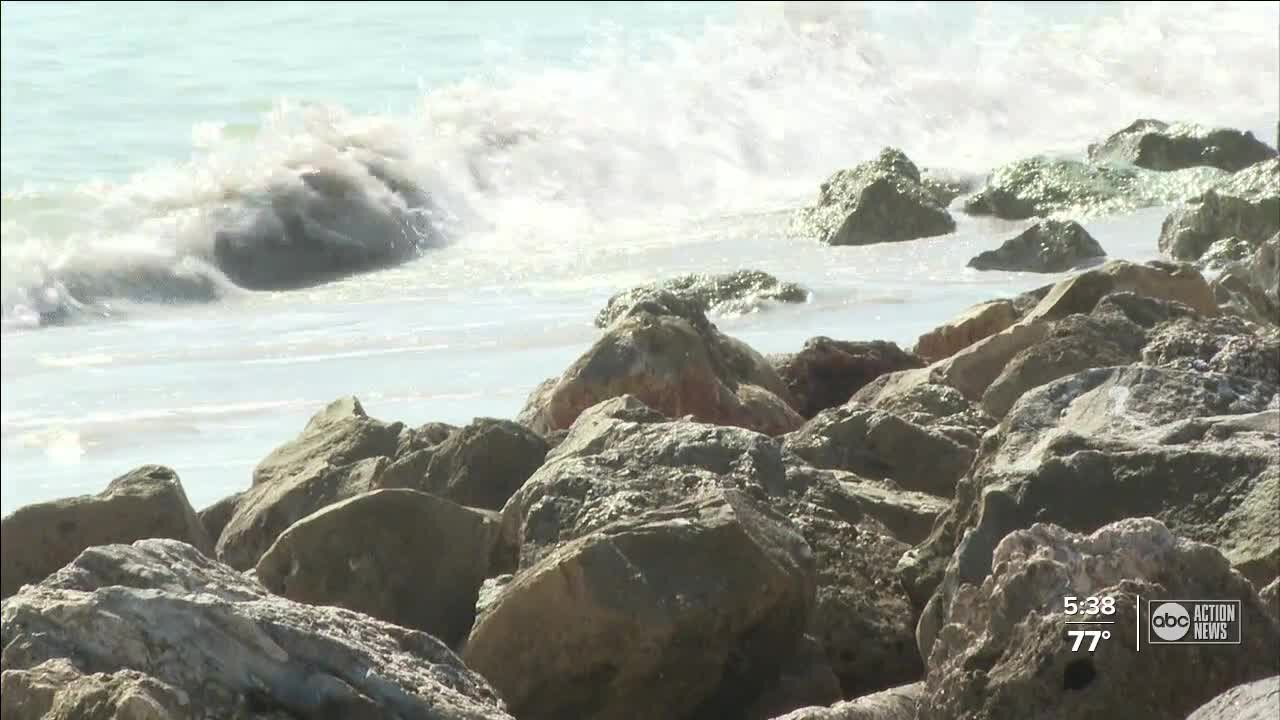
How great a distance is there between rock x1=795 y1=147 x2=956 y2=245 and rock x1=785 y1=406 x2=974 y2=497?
5473mm

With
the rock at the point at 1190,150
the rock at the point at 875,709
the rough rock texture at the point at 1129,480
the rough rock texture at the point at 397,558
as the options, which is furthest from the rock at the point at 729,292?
the rock at the point at 875,709

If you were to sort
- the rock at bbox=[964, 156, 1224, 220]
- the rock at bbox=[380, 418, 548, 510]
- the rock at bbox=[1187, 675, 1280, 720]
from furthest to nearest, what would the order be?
the rock at bbox=[964, 156, 1224, 220], the rock at bbox=[380, 418, 548, 510], the rock at bbox=[1187, 675, 1280, 720]

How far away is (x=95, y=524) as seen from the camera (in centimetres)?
428

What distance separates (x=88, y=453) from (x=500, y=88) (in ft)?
29.8

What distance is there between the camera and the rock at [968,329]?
570cm

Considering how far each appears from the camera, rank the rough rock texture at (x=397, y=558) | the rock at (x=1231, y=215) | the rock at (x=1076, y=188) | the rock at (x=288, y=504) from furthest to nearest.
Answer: the rock at (x=1076, y=188)
the rock at (x=1231, y=215)
the rock at (x=288, y=504)
the rough rock texture at (x=397, y=558)

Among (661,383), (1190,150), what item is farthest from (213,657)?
(1190,150)

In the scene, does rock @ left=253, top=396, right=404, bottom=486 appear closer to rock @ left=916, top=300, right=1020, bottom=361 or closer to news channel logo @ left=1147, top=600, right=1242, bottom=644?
rock @ left=916, top=300, right=1020, bottom=361

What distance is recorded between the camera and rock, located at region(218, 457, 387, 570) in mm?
4406

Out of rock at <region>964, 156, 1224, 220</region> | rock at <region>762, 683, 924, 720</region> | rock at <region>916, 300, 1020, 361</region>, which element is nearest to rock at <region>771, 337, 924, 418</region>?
rock at <region>916, 300, 1020, 361</region>

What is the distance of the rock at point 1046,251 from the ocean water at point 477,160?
0.39ft

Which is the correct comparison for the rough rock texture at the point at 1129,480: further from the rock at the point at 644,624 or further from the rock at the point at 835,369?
the rock at the point at 835,369

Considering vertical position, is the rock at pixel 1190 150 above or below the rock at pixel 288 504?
above

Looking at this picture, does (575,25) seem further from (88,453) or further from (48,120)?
(88,453)
